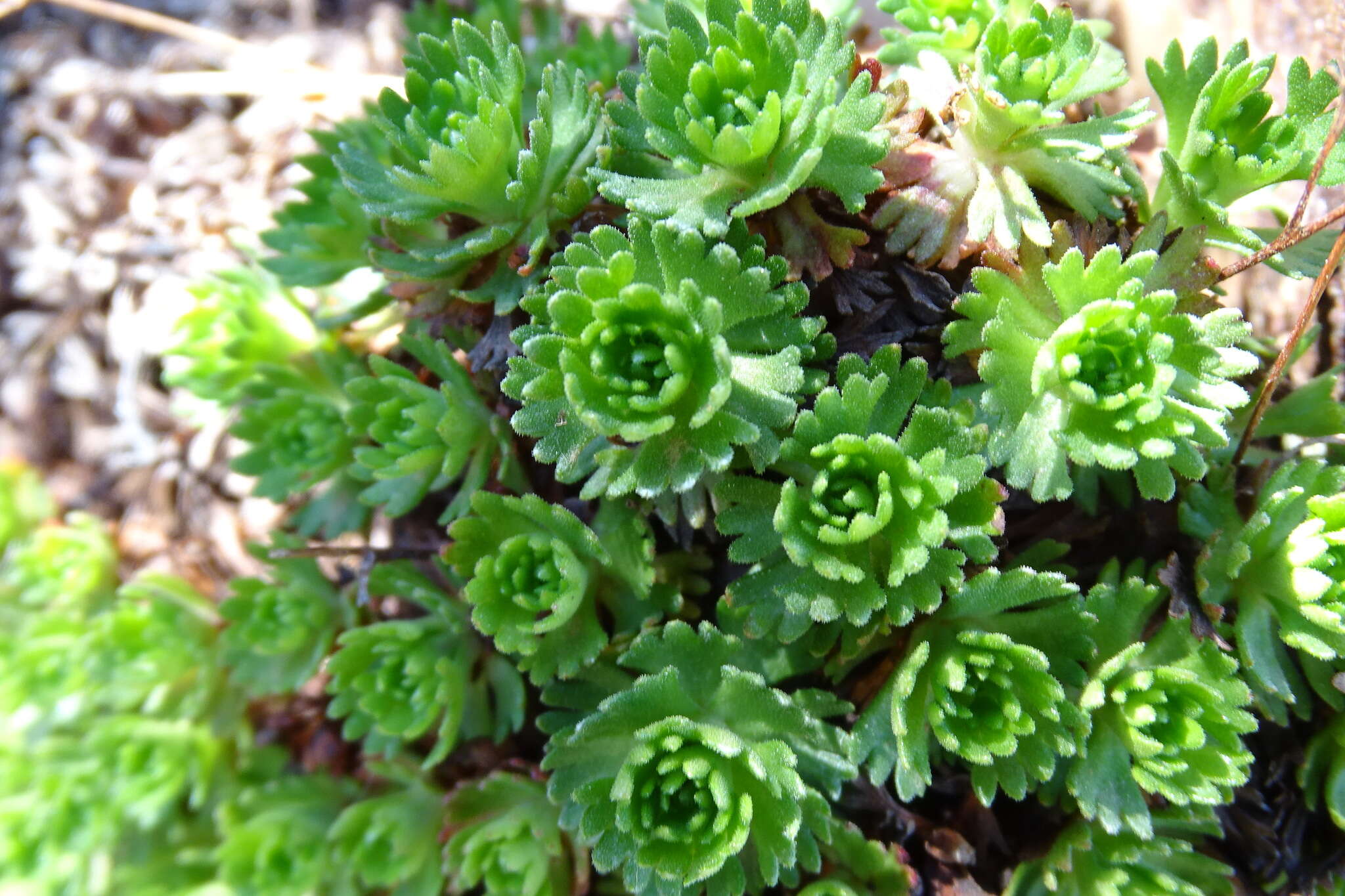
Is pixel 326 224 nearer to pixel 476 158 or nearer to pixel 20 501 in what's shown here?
pixel 476 158

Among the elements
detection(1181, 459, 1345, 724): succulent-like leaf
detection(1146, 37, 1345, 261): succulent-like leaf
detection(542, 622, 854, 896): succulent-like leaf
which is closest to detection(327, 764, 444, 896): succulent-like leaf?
detection(542, 622, 854, 896): succulent-like leaf

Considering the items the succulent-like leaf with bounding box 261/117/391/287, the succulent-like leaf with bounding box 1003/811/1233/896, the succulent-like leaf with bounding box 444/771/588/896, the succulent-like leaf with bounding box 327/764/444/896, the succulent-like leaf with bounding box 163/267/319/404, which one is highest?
the succulent-like leaf with bounding box 261/117/391/287

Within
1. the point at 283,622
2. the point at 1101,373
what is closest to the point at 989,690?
the point at 1101,373

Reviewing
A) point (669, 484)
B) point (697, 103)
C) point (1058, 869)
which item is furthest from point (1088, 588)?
point (697, 103)

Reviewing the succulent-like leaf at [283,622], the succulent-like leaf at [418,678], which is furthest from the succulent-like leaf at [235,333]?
the succulent-like leaf at [418,678]

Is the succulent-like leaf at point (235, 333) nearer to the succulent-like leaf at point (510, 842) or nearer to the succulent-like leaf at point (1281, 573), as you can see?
the succulent-like leaf at point (510, 842)

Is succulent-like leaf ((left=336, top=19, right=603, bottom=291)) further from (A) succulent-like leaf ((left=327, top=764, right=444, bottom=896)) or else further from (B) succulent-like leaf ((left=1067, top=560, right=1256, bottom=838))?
(B) succulent-like leaf ((left=1067, top=560, right=1256, bottom=838))

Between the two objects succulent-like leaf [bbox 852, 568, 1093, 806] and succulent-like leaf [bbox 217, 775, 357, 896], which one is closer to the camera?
succulent-like leaf [bbox 852, 568, 1093, 806]

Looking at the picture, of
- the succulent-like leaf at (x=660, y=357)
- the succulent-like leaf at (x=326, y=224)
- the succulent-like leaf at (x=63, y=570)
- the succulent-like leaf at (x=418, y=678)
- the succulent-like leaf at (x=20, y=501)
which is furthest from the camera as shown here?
the succulent-like leaf at (x=20, y=501)

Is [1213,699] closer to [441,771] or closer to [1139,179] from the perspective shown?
[1139,179]
